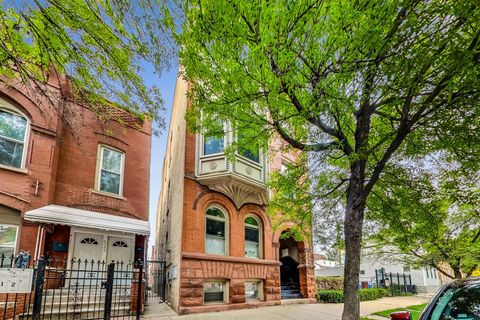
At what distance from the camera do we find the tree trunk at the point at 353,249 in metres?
5.71

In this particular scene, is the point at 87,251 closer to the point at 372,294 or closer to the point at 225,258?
the point at 225,258

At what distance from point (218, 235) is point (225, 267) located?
1267 mm

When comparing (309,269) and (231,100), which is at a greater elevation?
(231,100)

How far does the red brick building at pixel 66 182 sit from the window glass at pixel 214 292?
299 centimetres

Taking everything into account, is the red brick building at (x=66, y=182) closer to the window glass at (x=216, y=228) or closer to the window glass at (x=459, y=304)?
the window glass at (x=216, y=228)

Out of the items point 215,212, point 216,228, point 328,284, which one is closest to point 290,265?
point 328,284

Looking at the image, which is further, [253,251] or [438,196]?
[253,251]

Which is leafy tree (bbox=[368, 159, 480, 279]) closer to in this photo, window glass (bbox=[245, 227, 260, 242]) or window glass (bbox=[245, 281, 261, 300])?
window glass (bbox=[245, 227, 260, 242])

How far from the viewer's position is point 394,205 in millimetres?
7934

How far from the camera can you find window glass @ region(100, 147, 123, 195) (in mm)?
11535

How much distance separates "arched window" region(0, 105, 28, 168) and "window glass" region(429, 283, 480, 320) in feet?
36.7

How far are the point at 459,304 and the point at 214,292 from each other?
9315 mm

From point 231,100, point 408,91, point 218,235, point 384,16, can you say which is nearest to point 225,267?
point 218,235

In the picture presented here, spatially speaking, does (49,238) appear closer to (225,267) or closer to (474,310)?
(225,267)
